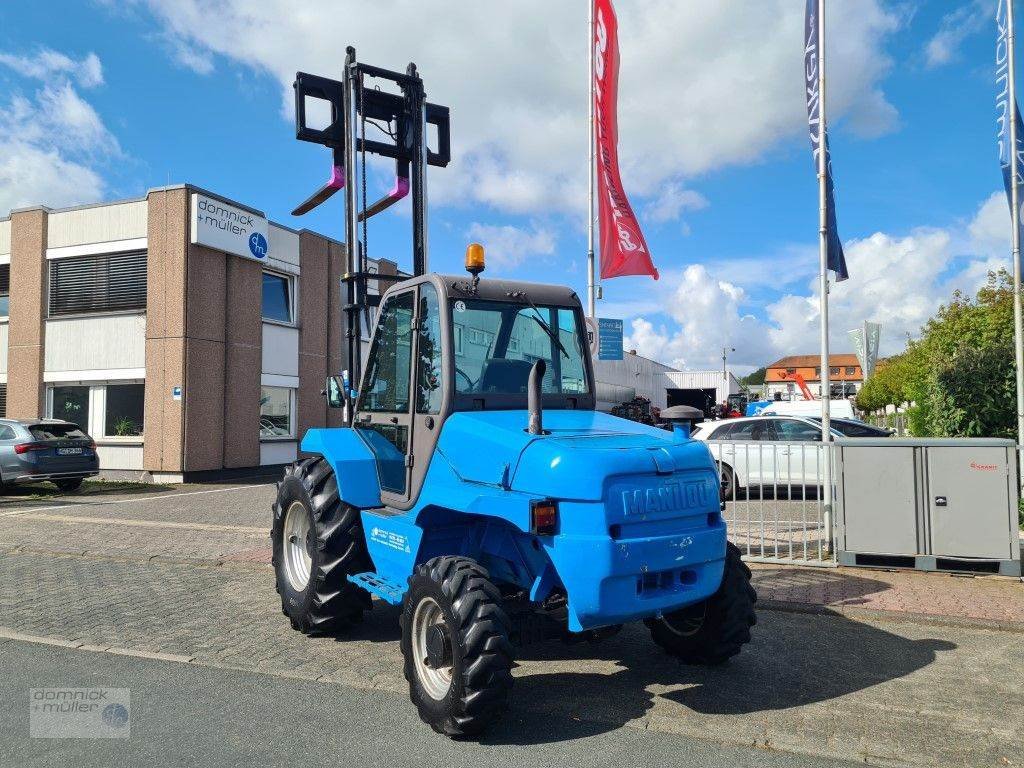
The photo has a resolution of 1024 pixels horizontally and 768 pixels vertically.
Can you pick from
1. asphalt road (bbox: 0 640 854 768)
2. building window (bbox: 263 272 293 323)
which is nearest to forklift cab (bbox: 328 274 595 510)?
asphalt road (bbox: 0 640 854 768)

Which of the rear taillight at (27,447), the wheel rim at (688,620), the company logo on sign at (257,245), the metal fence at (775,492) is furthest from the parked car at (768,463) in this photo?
the company logo on sign at (257,245)

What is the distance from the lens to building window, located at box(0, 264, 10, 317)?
67.6 feet

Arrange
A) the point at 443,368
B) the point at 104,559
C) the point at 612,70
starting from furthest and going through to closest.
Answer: the point at 612,70, the point at 104,559, the point at 443,368

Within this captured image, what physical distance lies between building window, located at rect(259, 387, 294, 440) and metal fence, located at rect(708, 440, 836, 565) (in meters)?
14.4

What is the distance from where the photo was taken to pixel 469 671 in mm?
3629

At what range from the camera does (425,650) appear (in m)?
4.10

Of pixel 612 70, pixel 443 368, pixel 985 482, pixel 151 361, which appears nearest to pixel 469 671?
pixel 443 368

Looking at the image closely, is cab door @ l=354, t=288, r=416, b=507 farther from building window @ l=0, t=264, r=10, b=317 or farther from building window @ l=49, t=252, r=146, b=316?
building window @ l=0, t=264, r=10, b=317

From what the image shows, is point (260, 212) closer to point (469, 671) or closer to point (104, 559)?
point (104, 559)

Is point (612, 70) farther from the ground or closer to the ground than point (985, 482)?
farther from the ground

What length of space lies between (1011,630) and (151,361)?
58.0 feet

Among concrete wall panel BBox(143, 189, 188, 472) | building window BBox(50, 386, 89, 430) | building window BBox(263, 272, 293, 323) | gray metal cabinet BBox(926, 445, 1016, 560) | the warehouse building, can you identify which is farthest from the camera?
building window BBox(263, 272, 293, 323)

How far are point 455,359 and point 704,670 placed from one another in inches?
100

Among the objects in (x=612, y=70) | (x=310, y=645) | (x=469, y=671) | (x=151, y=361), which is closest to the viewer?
(x=469, y=671)
